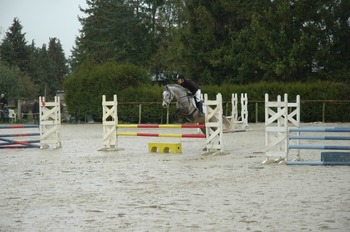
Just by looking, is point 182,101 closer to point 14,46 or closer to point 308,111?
point 308,111

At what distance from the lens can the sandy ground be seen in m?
7.62

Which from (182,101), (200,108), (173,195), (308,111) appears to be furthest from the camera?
(308,111)

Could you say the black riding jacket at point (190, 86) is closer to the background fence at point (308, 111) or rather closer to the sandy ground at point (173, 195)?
the sandy ground at point (173, 195)

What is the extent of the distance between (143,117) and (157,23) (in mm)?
22651

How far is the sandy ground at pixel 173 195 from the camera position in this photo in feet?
25.0

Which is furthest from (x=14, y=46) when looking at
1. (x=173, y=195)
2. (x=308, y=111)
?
(x=173, y=195)

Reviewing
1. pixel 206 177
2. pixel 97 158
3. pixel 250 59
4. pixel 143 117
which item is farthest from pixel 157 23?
pixel 206 177

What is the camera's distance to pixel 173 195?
9852 mm

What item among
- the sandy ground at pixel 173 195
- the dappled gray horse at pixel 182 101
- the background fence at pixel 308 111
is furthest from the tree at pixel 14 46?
the sandy ground at pixel 173 195

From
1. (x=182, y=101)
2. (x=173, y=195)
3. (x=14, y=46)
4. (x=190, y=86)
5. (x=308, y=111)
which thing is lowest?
(x=173, y=195)

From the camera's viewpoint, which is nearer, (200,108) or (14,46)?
(200,108)

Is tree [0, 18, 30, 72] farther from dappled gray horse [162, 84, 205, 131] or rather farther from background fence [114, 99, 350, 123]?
dappled gray horse [162, 84, 205, 131]

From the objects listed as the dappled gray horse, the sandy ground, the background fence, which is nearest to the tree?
the background fence

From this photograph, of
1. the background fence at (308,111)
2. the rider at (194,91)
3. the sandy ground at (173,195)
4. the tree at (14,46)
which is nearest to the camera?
the sandy ground at (173,195)
